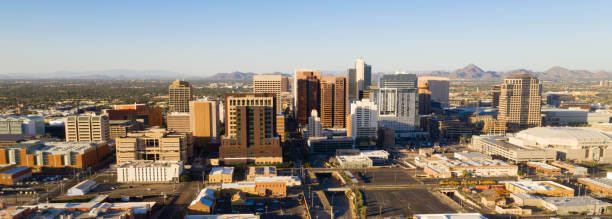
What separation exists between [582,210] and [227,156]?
5274 cm

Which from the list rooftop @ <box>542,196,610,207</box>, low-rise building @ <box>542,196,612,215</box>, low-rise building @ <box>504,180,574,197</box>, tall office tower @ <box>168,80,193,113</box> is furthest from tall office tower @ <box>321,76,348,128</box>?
low-rise building @ <box>542,196,612,215</box>

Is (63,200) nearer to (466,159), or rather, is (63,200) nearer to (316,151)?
(316,151)

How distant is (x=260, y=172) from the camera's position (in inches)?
2447

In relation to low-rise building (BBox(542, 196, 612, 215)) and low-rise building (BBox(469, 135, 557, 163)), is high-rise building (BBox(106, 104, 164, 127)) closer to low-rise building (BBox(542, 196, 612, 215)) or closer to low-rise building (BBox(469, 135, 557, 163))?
low-rise building (BBox(469, 135, 557, 163))

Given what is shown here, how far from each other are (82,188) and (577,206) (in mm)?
64759

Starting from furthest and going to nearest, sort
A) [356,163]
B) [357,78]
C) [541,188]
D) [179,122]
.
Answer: [357,78], [179,122], [356,163], [541,188]

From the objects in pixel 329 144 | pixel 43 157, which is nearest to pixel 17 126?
pixel 43 157

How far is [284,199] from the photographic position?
52.5 meters

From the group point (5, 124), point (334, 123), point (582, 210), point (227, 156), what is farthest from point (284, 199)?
point (5, 124)

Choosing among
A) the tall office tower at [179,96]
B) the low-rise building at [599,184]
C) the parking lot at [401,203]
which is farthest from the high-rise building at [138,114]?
the low-rise building at [599,184]

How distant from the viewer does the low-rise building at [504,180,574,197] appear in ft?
179

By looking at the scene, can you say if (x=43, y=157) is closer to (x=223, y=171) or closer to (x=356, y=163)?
(x=223, y=171)

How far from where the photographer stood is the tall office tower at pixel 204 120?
272ft

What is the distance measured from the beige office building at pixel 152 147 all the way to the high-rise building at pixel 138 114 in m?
29.8
